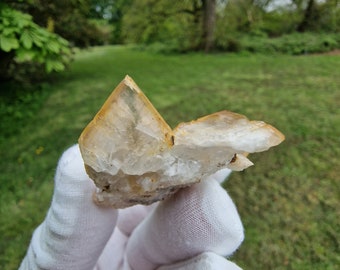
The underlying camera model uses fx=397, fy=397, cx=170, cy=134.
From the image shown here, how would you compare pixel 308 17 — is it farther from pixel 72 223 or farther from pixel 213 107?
pixel 72 223

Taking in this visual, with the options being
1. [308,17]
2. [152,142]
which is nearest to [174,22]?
[308,17]

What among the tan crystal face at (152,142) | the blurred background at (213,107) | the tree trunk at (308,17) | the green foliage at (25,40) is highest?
the tan crystal face at (152,142)

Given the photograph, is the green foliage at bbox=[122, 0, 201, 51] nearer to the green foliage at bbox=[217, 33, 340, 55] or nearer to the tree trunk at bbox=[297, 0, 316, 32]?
the green foliage at bbox=[217, 33, 340, 55]

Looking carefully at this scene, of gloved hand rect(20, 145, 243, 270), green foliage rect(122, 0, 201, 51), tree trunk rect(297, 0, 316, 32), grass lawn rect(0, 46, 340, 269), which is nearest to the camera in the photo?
gloved hand rect(20, 145, 243, 270)

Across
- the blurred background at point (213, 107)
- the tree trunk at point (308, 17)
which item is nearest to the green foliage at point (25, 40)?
the blurred background at point (213, 107)

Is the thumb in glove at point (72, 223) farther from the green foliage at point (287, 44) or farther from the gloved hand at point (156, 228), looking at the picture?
the green foliage at point (287, 44)

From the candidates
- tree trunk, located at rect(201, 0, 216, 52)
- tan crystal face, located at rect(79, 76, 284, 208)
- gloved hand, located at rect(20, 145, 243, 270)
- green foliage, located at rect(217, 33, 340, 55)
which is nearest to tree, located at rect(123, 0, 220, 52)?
tree trunk, located at rect(201, 0, 216, 52)

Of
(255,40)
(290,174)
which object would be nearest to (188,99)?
(290,174)
